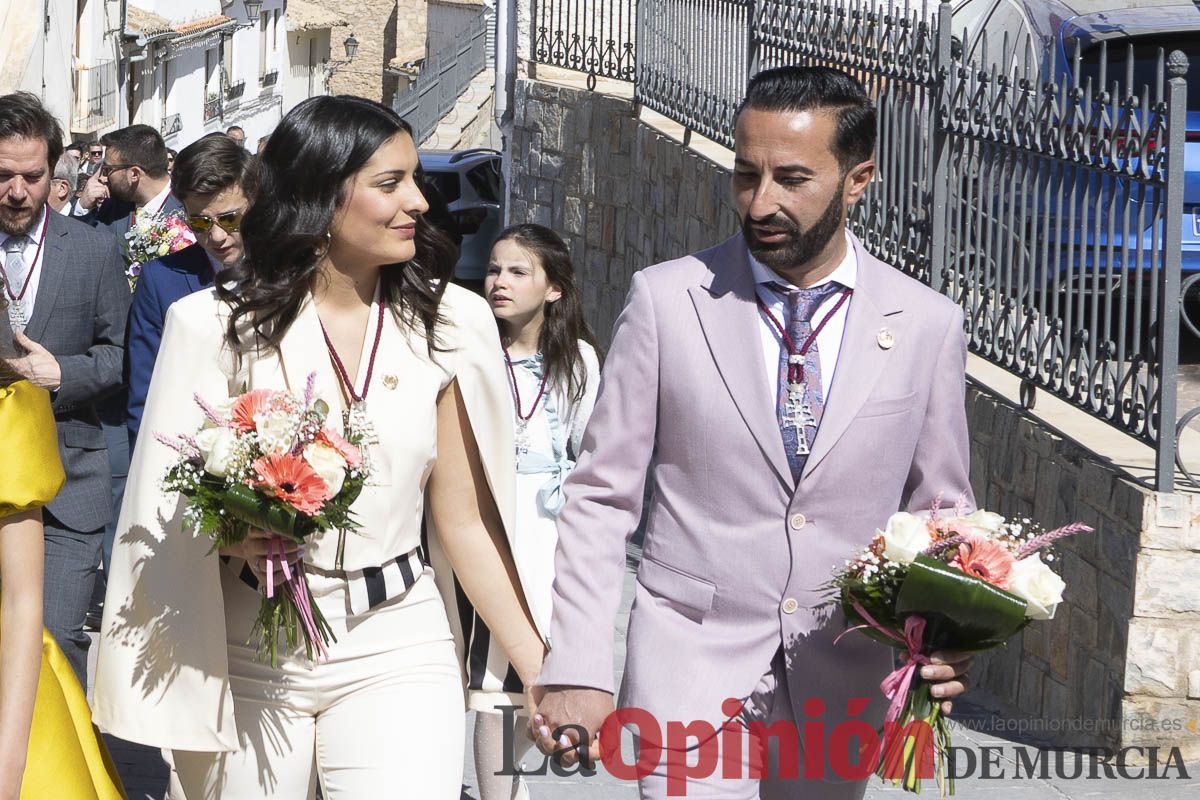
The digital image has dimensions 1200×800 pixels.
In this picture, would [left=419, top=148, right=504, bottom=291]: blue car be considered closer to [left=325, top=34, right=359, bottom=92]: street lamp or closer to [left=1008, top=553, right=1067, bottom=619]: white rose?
[left=1008, top=553, right=1067, bottom=619]: white rose

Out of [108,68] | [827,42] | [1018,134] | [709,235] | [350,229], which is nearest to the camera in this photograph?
[350,229]

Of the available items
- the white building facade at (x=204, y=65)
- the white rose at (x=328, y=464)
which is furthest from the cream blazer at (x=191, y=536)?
the white building facade at (x=204, y=65)

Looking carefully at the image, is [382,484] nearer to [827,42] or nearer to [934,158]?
[934,158]

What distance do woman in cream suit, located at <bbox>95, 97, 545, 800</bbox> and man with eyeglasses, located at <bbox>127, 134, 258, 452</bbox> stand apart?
197 cm

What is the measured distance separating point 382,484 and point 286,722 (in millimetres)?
551

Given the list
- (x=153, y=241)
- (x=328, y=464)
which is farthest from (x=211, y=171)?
(x=328, y=464)

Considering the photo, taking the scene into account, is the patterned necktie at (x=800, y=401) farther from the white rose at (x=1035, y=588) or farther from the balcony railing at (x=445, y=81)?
the balcony railing at (x=445, y=81)

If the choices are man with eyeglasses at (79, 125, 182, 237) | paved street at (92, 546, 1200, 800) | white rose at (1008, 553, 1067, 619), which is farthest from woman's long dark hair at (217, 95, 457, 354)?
man with eyeglasses at (79, 125, 182, 237)

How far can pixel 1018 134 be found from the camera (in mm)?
7141

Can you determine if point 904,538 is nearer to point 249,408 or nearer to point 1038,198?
point 249,408

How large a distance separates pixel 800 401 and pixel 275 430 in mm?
1100

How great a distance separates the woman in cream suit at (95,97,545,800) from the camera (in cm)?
375

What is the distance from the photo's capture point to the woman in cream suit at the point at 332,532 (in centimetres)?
375

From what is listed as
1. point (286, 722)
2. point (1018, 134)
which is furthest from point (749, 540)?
point (1018, 134)
